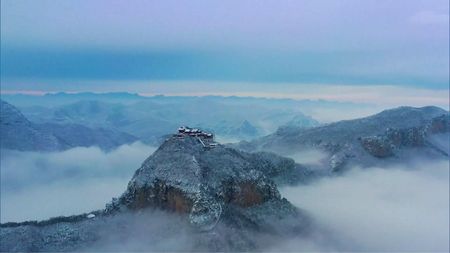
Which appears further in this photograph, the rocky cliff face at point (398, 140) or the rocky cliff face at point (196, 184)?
the rocky cliff face at point (398, 140)

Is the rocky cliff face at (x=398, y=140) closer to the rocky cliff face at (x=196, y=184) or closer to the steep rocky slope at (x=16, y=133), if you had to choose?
the rocky cliff face at (x=196, y=184)

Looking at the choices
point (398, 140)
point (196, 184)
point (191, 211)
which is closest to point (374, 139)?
point (398, 140)

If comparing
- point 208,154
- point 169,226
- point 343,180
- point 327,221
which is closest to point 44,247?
point 169,226

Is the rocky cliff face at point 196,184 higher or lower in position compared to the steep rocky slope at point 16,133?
higher

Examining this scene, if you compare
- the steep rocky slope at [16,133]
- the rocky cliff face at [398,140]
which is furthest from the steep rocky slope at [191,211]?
the steep rocky slope at [16,133]

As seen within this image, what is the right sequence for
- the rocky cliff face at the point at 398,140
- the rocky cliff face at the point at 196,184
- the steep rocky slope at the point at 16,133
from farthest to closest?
the steep rocky slope at the point at 16,133
the rocky cliff face at the point at 398,140
the rocky cliff face at the point at 196,184

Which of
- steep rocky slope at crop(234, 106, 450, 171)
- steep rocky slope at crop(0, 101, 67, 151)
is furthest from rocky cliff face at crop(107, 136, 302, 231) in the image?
steep rocky slope at crop(0, 101, 67, 151)

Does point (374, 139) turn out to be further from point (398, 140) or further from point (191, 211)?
point (191, 211)
